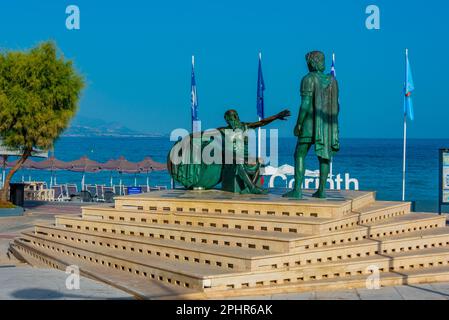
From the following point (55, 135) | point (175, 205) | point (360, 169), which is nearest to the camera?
point (175, 205)

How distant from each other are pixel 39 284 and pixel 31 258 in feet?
11.5

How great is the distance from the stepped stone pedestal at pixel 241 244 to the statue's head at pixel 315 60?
8.13 feet

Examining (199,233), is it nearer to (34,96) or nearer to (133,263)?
(133,263)

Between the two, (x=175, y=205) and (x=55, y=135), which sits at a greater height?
(x=55, y=135)

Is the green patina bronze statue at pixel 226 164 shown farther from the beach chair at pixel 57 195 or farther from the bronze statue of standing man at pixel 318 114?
the beach chair at pixel 57 195

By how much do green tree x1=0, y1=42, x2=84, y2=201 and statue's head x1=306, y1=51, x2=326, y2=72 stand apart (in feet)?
40.0

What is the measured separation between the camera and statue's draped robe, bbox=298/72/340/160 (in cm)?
1252

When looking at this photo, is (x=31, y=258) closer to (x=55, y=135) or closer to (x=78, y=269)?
(x=78, y=269)

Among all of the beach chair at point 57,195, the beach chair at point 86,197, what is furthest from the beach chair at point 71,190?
the beach chair at point 86,197

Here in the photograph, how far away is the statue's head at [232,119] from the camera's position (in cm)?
1500

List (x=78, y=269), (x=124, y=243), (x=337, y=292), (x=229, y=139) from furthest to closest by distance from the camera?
1. (x=229, y=139)
2. (x=124, y=243)
3. (x=78, y=269)
4. (x=337, y=292)

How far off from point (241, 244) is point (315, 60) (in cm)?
387

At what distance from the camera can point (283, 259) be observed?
10172mm
